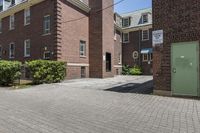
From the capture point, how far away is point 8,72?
17578 mm

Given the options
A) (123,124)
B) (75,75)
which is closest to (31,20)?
(75,75)

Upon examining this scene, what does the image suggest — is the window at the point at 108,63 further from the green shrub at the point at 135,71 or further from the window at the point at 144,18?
the window at the point at 144,18

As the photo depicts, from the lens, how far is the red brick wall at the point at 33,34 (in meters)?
22.5

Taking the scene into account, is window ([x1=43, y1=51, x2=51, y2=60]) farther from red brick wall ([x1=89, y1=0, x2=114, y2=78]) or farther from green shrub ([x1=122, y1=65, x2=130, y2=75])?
green shrub ([x1=122, y1=65, x2=130, y2=75])

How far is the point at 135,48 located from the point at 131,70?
380 centimetres

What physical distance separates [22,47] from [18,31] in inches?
88.6

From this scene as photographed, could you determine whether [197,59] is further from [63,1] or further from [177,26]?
[63,1]

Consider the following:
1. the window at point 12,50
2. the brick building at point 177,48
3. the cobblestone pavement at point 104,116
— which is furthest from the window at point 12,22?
the cobblestone pavement at point 104,116

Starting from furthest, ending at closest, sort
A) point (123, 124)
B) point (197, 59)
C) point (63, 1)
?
point (63, 1) → point (197, 59) → point (123, 124)

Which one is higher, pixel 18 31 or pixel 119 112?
pixel 18 31

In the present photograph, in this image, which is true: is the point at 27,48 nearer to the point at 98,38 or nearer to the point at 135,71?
the point at 98,38

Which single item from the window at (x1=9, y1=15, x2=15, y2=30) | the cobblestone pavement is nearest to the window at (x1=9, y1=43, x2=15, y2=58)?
the window at (x1=9, y1=15, x2=15, y2=30)

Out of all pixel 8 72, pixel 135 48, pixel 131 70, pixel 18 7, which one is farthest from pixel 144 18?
pixel 8 72

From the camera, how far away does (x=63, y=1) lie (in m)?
22.2
